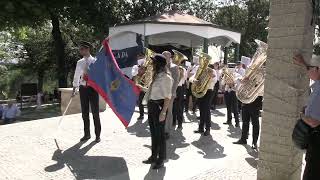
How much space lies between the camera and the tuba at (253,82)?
7724 millimetres

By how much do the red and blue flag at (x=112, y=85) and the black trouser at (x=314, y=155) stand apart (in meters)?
4.02

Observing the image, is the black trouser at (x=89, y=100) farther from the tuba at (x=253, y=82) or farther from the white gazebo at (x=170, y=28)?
the white gazebo at (x=170, y=28)

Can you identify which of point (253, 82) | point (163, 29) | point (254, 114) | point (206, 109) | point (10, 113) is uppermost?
point (163, 29)

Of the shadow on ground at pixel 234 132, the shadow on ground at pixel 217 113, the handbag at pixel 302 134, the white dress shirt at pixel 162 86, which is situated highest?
the white dress shirt at pixel 162 86

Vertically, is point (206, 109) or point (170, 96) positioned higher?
point (170, 96)

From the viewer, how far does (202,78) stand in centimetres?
1008

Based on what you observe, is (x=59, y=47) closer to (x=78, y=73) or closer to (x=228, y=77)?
(x=228, y=77)

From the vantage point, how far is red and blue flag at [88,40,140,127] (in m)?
8.13

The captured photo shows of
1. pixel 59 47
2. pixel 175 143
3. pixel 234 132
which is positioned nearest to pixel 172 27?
pixel 234 132

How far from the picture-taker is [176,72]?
9.02 meters

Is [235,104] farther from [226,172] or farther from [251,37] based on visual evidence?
[251,37]

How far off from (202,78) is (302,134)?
18.1 ft

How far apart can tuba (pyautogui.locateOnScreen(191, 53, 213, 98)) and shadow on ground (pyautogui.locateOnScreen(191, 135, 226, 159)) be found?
100 centimetres

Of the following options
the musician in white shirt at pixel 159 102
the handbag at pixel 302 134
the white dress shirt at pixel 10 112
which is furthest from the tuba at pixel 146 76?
the white dress shirt at pixel 10 112
